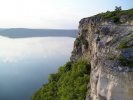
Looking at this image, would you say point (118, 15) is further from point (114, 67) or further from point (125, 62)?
point (114, 67)

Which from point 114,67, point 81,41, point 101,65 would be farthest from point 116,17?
point 114,67

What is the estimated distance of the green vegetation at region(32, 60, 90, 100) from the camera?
113ft

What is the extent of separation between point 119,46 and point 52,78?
27105 millimetres

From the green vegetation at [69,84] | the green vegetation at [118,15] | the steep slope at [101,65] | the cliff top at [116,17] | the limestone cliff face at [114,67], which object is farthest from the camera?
the green vegetation at [69,84]

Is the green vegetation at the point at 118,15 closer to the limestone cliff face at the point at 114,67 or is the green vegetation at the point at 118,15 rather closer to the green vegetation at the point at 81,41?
the green vegetation at the point at 81,41

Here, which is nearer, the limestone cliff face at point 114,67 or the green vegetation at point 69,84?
the limestone cliff face at point 114,67

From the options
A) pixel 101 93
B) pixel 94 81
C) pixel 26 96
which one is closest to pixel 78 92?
pixel 94 81

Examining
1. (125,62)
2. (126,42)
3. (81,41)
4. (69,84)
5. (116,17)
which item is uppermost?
(116,17)

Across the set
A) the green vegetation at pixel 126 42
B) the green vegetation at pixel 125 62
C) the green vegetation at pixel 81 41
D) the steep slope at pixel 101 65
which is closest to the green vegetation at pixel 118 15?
the steep slope at pixel 101 65

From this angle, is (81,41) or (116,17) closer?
(116,17)

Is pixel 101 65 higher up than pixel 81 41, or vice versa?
pixel 101 65

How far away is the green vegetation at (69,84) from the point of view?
3455 cm

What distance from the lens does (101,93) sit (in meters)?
20.0

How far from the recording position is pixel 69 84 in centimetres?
3881
